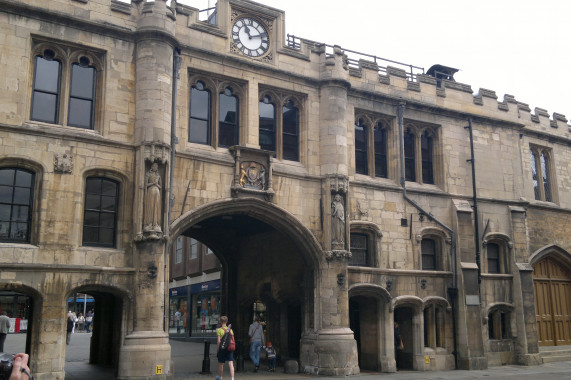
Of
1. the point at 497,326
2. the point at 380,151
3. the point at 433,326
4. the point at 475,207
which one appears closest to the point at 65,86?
the point at 380,151

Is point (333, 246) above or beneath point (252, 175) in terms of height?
beneath

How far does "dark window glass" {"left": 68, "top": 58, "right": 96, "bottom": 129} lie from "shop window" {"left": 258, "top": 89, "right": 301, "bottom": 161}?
565cm

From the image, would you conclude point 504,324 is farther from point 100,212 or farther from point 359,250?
point 100,212

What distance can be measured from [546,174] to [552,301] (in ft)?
19.1

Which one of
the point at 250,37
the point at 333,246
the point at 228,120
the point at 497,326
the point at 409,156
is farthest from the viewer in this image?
the point at 409,156

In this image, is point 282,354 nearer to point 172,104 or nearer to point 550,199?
point 172,104

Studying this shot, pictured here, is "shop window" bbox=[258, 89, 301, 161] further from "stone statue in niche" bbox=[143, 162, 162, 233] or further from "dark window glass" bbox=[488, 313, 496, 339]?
"dark window glass" bbox=[488, 313, 496, 339]

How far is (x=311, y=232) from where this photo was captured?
67.7 feet

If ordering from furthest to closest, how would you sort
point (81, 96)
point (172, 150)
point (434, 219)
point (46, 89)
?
point (434, 219) → point (172, 150) → point (81, 96) → point (46, 89)

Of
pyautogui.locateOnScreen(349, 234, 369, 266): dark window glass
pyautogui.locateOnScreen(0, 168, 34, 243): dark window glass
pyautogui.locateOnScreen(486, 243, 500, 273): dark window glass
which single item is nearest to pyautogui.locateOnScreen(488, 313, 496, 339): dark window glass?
pyautogui.locateOnScreen(486, 243, 500, 273): dark window glass

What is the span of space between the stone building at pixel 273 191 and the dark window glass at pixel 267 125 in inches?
3.1

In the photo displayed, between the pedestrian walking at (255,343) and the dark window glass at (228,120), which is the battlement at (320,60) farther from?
the pedestrian walking at (255,343)

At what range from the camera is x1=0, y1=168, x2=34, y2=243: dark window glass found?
16.0m

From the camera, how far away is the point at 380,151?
77.9ft
